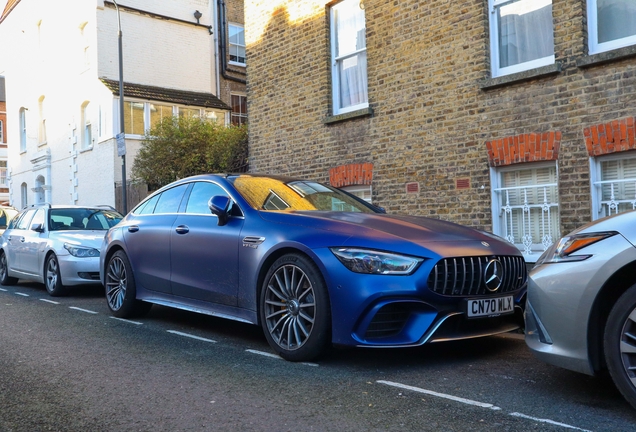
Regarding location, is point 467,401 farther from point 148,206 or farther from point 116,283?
point 116,283

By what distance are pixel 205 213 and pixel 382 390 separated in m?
2.83

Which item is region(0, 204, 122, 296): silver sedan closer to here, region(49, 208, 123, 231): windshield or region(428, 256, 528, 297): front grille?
region(49, 208, 123, 231): windshield

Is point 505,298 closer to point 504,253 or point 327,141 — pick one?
point 504,253

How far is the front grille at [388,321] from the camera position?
4.88m

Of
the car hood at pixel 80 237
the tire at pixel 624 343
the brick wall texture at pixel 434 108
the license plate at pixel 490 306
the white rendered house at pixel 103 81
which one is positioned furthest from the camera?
the white rendered house at pixel 103 81

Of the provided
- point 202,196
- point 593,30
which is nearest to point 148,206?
point 202,196

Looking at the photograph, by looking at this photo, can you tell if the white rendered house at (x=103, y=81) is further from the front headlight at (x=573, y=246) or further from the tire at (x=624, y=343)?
the tire at (x=624, y=343)

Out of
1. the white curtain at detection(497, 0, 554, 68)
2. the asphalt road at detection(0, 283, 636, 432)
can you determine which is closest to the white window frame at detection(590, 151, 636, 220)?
the white curtain at detection(497, 0, 554, 68)

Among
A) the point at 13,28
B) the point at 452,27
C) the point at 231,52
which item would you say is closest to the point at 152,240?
the point at 452,27

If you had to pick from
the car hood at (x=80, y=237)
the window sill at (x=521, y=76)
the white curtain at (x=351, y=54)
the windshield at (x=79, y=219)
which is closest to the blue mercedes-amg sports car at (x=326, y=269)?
the window sill at (x=521, y=76)

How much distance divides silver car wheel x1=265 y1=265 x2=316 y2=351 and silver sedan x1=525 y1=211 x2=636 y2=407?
1710 mm

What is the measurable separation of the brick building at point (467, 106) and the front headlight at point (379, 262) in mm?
4397

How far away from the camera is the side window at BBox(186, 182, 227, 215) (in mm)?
6676

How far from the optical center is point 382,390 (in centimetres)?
452
